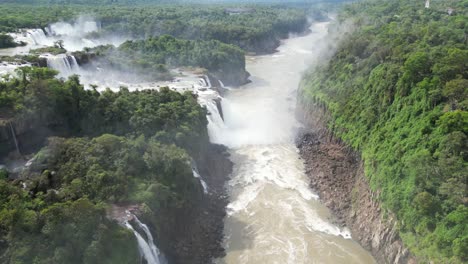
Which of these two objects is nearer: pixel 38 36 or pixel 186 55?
pixel 186 55

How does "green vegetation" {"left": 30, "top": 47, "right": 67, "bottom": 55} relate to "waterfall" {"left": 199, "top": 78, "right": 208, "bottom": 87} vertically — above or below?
above

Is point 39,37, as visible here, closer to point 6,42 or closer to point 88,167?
point 6,42

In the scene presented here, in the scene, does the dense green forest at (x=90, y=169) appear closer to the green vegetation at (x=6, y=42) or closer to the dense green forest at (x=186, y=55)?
the dense green forest at (x=186, y=55)

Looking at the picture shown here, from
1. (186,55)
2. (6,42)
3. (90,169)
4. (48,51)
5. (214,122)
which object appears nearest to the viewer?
(90,169)

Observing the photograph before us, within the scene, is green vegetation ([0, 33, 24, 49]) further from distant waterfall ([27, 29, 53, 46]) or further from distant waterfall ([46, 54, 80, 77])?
distant waterfall ([46, 54, 80, 77])

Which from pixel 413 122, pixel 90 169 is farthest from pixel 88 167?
pixel 413 122

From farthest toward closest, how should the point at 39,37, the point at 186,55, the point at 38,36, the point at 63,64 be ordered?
the point at 39,37, the point at 38,36, the point at 186,55, the point at 63,64

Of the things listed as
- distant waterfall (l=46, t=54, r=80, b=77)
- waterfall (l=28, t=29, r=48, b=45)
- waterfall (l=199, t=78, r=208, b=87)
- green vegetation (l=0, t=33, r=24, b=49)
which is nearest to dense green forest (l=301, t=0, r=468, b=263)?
waterfall (l=199, t=78, r=208, b=87)
